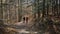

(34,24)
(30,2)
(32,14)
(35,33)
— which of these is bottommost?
(35,33)

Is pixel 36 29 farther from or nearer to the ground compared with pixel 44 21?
nearer to the ground

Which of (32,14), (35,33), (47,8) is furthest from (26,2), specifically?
(35,33)

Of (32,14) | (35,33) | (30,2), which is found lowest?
(35,33)

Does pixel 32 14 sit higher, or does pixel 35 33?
pixel 32 14

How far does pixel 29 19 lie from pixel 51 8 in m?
0.36

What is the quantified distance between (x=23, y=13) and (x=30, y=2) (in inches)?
7.5

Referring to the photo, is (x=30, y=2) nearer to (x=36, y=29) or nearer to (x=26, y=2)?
(x=26, y=2)

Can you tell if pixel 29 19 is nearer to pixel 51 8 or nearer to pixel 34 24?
pixel 34 24

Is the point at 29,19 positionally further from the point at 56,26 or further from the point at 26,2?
the point at 56,26

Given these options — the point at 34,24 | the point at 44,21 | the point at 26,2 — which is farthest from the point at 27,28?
the point at 26,2

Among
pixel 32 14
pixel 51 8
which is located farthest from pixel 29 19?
pixel 51 8

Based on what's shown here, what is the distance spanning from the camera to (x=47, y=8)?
1845 millimetres

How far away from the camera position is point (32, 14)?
1849mm

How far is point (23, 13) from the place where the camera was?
1.87 m
